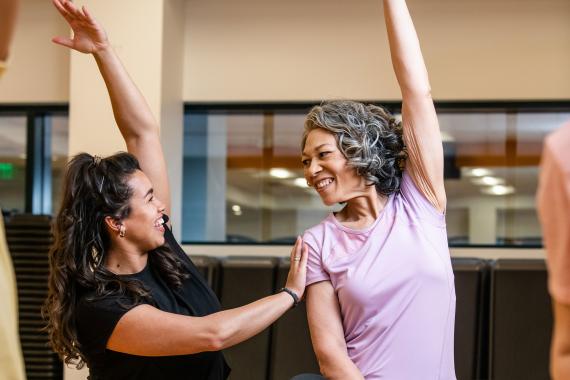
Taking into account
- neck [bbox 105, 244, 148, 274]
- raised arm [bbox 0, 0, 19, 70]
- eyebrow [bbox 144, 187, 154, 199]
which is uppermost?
raised arm [bbox 0, 0, 19, 70]

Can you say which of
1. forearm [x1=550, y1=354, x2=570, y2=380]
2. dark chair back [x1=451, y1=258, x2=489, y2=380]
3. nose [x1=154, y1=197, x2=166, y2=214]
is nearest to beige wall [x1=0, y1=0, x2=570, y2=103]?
dark chair back [x1=451, y1=258, x2=489, y2=380]

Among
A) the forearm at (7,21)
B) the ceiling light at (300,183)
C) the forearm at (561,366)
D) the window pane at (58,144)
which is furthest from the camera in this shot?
the window pane at (58,144)

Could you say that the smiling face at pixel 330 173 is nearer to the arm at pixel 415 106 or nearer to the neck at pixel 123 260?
the arm at pixel 415 106

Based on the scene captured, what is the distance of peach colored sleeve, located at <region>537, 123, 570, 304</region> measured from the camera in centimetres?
85

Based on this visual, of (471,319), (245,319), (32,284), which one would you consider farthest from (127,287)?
(32,284)

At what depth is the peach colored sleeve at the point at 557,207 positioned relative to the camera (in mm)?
846

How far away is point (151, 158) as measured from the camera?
96.0 inches

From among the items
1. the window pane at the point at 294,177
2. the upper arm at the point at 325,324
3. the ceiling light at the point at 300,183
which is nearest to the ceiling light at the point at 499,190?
the window pane at the point at 294,177

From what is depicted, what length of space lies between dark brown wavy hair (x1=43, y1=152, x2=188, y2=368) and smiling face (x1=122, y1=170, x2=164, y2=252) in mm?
17

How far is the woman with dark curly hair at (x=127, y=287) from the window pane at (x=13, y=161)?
3.82 m

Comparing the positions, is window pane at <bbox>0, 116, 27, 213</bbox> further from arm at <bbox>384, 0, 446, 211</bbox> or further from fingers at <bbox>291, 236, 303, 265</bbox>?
arm at <bbox>384, 0, 446, 211</bbox>

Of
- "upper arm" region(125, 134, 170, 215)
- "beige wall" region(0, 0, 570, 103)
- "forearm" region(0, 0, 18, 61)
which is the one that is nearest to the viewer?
"forearm" region(0, 0, 18, 61)

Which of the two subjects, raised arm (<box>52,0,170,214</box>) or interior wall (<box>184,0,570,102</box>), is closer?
raised arm (<box>52,0,170,214</box>)

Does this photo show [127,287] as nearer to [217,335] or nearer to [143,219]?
[143,219]
